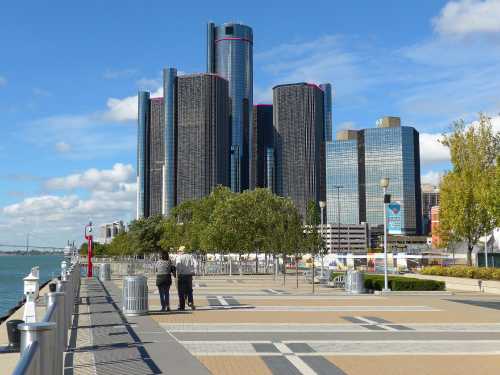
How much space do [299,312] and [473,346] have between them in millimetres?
6945

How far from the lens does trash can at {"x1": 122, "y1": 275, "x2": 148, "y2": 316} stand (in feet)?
55.3

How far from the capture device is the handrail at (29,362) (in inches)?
165

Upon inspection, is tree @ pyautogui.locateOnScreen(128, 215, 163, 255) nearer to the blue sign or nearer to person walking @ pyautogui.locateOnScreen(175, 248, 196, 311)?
the blue sign

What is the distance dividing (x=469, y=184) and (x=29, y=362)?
35415mm

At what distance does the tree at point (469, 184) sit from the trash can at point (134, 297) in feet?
73.3

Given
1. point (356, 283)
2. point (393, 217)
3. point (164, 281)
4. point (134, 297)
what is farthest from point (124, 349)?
point (393, 217)

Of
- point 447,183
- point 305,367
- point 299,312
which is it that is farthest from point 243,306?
point 447,183

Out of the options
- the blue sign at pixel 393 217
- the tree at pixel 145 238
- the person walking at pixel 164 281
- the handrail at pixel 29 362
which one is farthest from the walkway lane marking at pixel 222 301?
the tree at pixel 145 238

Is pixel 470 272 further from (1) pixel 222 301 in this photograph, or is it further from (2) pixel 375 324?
(2) pixel 375 324

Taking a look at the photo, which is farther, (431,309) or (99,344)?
(431,309)

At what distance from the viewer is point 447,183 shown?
3825cm

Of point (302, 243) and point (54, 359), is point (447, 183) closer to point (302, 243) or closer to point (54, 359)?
point (302, 243)

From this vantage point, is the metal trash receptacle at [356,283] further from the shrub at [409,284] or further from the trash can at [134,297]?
the trash can at [134,297]

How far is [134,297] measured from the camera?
16.9 meters
